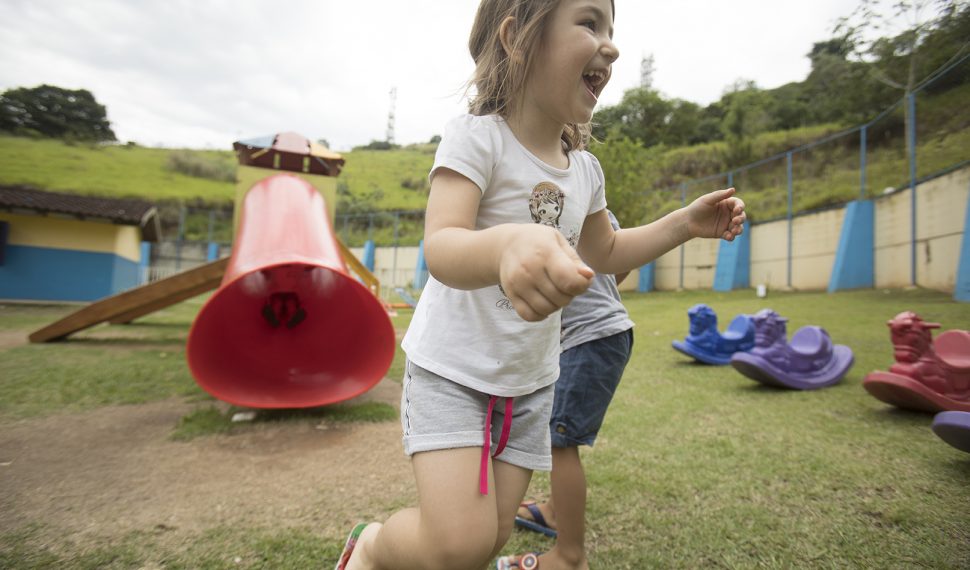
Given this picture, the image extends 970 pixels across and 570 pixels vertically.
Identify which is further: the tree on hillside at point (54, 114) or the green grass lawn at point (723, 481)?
the tree on hillside at point (54, 114)

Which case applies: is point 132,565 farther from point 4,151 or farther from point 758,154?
point 4,151

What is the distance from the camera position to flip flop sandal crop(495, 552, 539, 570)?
1.52 meters

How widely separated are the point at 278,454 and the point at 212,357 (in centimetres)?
132

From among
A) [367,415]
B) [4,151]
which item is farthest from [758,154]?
[4,151]

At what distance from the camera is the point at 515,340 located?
3.64ft

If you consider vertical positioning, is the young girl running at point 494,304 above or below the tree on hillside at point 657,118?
below

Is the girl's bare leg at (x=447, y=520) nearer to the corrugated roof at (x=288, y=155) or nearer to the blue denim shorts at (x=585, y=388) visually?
the blue denim shorts at (x=585, y=388)

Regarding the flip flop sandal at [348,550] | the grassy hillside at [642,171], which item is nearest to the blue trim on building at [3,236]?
the grassy hillside at [642,171]

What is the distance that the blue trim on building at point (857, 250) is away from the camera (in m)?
8.62

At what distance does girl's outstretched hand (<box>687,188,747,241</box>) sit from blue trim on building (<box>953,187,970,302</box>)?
324 centimetres

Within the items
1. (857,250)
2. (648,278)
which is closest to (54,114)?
(648,278)

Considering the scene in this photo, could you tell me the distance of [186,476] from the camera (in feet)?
7.48

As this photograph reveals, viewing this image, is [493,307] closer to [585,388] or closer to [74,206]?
[585,388]

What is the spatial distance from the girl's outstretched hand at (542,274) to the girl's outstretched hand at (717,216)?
0.76 m
